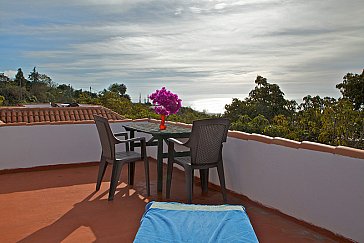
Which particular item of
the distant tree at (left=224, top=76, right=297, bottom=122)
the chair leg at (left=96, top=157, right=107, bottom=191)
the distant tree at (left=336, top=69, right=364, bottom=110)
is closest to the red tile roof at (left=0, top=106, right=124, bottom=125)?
the distant tree at (left=224, top=76, right=297, bottom=122)

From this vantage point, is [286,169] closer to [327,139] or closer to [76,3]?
[327,139]

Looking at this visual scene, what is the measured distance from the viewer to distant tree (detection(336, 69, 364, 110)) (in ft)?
22.2

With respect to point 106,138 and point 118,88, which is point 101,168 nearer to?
point 106,138

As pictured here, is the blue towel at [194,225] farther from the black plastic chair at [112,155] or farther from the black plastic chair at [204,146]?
the black plastic chair at [112,155]

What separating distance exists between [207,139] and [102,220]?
4.22 feet

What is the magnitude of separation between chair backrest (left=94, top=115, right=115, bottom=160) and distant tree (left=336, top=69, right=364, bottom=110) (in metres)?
4.57

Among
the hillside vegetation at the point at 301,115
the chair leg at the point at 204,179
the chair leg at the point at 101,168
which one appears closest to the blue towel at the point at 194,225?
the chair leg at the point at 204,179

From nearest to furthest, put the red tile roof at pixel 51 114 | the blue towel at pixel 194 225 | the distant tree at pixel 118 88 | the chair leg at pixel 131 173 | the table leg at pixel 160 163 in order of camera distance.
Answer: the blue towel at pixel 194 225 → the table leg at pixel 160 163 → the chair leg at pixel 131 173 → the red tile roof at pixel 51 114 → the distant tree at pixel 118 88

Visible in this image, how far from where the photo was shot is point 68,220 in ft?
11.5

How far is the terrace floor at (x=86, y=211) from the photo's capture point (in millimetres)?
3125

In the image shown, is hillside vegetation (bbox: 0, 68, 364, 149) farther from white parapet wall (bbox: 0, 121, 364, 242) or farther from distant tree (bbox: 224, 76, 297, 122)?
white parapet wall (bbox: 0, 121, 364, 242)

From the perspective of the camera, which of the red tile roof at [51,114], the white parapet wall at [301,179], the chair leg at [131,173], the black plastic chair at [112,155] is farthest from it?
the red tile roof at [51,114]

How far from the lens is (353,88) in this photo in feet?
23.0

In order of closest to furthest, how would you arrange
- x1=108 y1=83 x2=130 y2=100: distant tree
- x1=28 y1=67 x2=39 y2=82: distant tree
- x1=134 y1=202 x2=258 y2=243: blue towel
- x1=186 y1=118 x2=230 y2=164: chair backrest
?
x1=134 y1=202 x2=258 y2=243: blue towel → x1=186 y1=118 x2=230 y2=164: chair backrest → x1=108 y1=83 x2=130 y2=100: distant tree → x1=28 y1=67 x2=39 y2=82: distant tree
